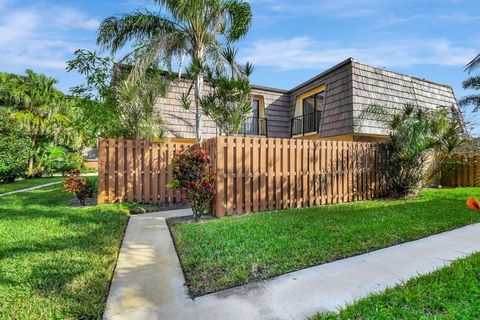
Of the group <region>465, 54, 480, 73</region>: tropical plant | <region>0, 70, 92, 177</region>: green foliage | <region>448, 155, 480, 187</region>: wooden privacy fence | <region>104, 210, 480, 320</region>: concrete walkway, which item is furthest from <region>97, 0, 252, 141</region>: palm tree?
<region>448, 155, 480, 187</region>: wooden privacy fence

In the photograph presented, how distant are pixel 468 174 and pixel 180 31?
44.2 feet

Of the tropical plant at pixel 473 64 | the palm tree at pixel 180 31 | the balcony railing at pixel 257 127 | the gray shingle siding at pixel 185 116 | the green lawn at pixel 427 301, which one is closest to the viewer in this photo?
the green lawn at pixel 427 301

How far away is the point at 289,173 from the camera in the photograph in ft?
23.2

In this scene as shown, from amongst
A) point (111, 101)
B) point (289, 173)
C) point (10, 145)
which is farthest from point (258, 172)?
point (10, 145)

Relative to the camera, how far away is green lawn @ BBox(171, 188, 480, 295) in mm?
3207

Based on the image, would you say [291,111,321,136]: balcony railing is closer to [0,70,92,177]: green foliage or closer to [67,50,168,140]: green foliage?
[67,50,168,140]: green foliage

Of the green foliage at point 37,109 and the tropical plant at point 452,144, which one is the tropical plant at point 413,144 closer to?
the tropical plant at point 452,144

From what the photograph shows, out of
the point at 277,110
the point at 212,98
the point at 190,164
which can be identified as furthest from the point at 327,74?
the point at 190,164

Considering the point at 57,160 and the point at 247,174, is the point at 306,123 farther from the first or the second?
the point at 57,160

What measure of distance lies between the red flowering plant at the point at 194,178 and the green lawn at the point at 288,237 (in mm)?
555

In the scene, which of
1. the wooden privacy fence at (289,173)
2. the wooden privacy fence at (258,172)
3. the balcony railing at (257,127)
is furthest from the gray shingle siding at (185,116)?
the wooden privacy fence at (289,173)

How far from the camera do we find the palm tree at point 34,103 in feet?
58.1

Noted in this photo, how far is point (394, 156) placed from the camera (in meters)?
8.75

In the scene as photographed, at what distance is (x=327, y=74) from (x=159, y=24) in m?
7.82
